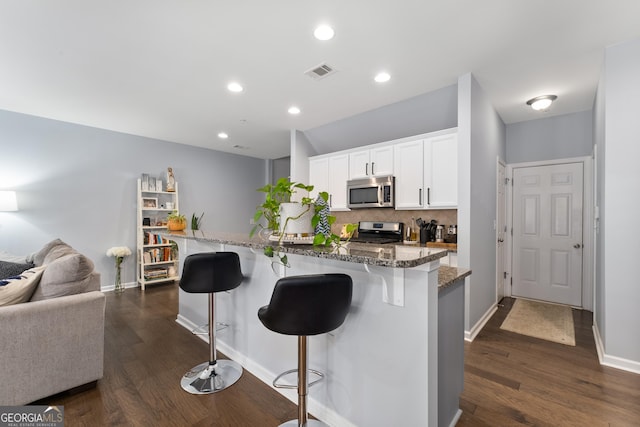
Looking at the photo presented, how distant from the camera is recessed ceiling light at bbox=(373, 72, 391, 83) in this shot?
2.88 m

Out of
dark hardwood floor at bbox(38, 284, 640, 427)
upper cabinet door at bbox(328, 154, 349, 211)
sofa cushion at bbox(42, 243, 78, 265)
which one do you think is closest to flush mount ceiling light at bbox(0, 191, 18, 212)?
sofa cushion at bbox(42, 243, 78, 265)

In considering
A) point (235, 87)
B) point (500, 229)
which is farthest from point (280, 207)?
point (500, 229)

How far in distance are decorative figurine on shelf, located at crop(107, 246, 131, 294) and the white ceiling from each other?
2.12 m

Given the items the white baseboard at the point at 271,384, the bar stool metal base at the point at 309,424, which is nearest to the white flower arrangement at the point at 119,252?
the white baseboard at the point at 271,384

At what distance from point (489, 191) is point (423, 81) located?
1.56 m

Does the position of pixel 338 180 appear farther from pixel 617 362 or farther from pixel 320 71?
pixel 617 362

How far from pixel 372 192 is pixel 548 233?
102 inches

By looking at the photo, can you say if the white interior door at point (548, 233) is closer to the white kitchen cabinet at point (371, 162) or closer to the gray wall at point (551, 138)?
the gray wall at point (551, 138)

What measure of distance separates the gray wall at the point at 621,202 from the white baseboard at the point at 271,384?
241 cm

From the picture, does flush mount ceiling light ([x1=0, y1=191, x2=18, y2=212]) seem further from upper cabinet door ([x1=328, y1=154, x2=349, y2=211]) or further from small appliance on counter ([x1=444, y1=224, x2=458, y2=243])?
small appliance on counter ([x1=444, y1=224, x2=458, y2=243])

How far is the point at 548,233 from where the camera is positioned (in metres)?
4.14

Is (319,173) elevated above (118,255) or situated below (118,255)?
above

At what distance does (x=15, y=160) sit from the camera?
160 inches

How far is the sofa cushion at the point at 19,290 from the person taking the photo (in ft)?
6.21
